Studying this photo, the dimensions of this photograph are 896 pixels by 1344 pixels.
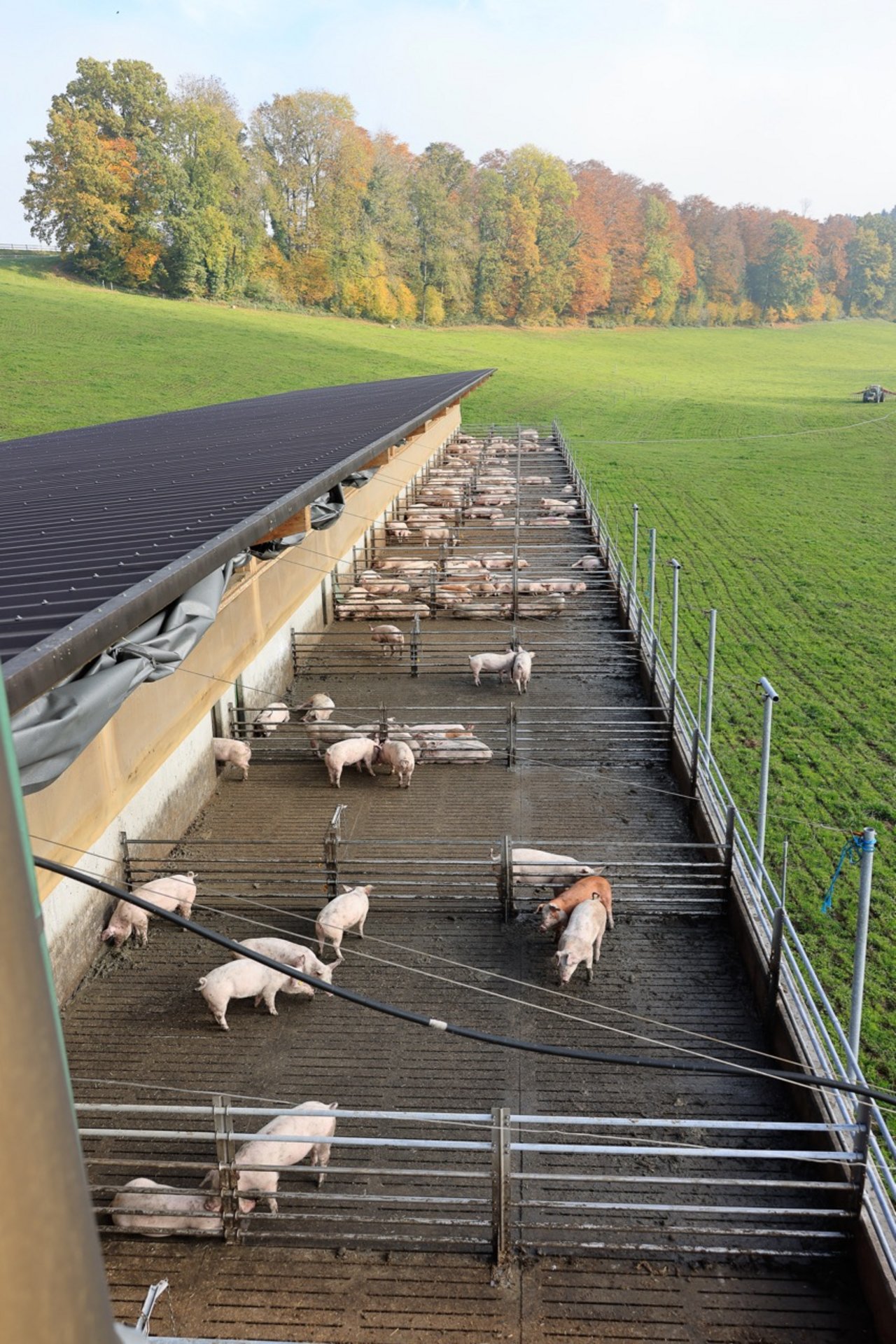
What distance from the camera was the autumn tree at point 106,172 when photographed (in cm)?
6950

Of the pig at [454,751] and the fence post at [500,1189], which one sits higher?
the fence post at [500,1189]

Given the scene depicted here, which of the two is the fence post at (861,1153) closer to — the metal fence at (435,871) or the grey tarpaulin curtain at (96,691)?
the metal fence at (435,871)

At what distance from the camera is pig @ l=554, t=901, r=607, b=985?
8.66 metres

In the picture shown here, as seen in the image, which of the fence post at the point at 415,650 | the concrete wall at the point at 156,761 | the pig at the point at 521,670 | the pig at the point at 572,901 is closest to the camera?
the concrete wall at the point at 156,761

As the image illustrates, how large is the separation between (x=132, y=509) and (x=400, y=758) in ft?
14.6

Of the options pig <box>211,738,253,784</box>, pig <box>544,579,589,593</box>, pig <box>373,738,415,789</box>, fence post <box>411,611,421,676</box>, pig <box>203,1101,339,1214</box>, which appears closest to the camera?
pig <box>203,1101,339,1214</box>

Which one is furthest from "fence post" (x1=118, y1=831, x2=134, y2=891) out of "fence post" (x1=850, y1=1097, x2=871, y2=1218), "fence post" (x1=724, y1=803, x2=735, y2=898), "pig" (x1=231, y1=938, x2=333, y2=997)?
"fence post" (x1=850, y1=1097, x2=871, y2=1218)

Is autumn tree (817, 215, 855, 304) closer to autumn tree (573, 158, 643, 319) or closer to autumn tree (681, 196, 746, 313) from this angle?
autumn tree (681, 196, 746, 313)

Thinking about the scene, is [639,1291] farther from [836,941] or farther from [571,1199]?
[836,941]

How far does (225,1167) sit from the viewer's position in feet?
20.2

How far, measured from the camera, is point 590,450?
161 feet

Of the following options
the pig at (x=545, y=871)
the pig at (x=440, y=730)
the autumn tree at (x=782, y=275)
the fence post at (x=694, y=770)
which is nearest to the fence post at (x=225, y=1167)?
the pig at (x=545, y=871)

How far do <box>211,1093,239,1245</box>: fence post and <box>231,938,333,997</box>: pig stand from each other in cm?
220

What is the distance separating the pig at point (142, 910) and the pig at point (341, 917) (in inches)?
49.0
